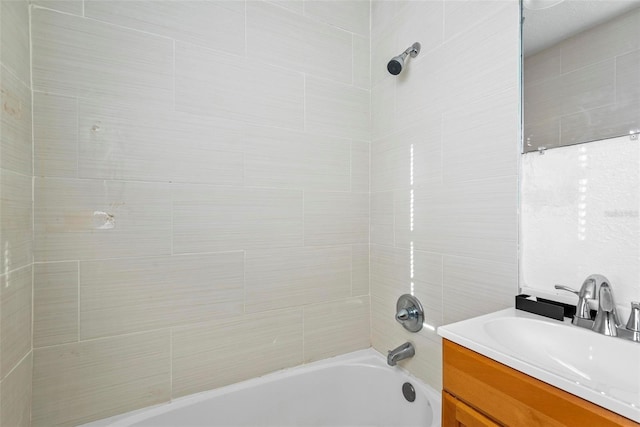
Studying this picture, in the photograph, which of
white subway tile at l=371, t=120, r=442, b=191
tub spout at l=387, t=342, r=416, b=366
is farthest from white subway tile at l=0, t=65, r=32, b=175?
tub spout at l=387, t=342, r=416, b=366

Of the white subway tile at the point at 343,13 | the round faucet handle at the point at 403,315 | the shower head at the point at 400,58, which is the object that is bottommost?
the round faucet handle at the point at 403,315

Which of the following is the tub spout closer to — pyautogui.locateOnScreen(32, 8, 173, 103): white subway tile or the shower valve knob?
the shower valve knob

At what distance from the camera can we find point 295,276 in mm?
1599

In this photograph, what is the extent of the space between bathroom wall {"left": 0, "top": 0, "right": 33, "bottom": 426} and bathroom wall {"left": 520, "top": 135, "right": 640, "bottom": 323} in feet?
5.15

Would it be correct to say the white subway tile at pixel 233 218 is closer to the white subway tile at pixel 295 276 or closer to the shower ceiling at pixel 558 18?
the white subway tile at pixel 295 276

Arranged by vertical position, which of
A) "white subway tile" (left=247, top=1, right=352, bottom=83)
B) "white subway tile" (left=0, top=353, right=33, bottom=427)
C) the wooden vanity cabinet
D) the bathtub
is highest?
"white subway tile" (left=247, top=1, right=352, bottom=83)

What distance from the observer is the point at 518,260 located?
3.53 feet

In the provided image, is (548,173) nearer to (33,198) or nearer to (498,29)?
(498,29)

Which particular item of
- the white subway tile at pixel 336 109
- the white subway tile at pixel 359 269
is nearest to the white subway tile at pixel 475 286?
the white subway tile at pixel 359 269

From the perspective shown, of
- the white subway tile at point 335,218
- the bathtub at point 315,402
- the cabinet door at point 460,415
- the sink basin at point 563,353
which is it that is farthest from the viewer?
the white subway tile at point 335,218

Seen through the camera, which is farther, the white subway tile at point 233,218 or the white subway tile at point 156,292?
the white subway tile at point 233,218

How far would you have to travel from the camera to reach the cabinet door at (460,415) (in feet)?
2.50

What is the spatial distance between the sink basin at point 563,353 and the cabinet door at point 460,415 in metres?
0.15

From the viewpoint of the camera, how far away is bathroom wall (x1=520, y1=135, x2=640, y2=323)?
84cm
